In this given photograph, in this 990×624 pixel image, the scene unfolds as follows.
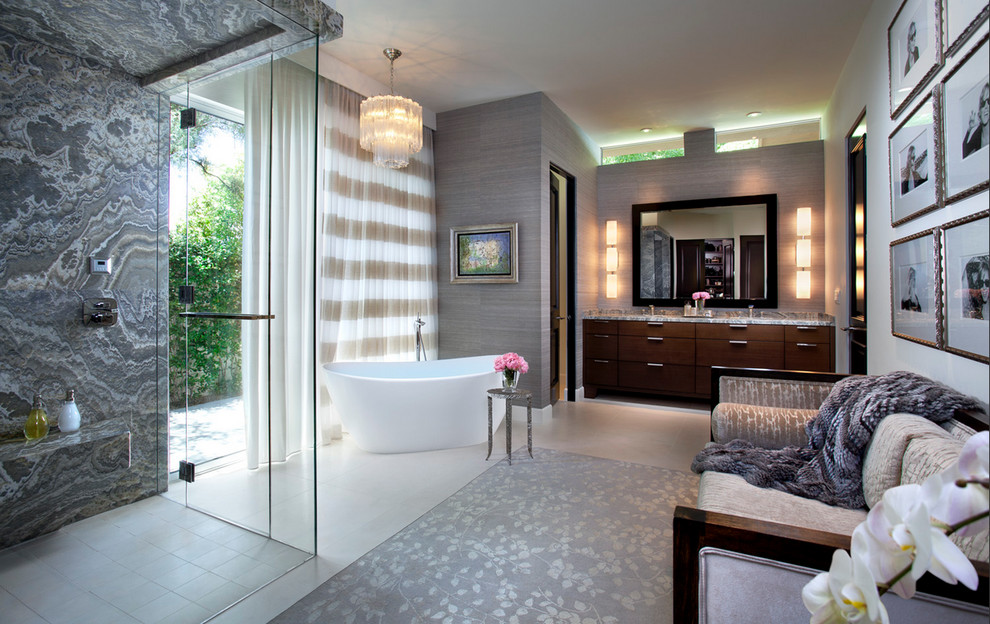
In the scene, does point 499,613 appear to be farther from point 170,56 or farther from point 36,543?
point 170,56

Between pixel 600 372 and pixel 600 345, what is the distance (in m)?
0.29

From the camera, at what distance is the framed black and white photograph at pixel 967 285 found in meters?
1.36

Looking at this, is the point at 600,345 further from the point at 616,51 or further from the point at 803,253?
the point at 616,51

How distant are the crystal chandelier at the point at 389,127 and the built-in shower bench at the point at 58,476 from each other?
2.23 meters

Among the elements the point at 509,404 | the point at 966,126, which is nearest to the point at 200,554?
the point at 509,404

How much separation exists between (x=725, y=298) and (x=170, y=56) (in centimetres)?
498

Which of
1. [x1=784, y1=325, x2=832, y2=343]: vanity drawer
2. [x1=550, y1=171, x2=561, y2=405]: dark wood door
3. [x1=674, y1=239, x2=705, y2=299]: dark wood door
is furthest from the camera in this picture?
[x1=674, y1=239, x2=705, y2=299]: dark wood door

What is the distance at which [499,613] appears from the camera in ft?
5.56

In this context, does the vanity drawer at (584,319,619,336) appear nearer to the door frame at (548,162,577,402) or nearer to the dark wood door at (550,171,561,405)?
the door frame at (548,162,577,402)

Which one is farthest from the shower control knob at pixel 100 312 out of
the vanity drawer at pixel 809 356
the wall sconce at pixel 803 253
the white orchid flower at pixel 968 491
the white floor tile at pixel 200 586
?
the wall sconce at pixel 803 253

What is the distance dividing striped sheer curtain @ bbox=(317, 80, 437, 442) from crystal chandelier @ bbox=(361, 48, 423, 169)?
38 cm

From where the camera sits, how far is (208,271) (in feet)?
7.20

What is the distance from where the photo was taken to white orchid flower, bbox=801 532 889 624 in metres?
0.45

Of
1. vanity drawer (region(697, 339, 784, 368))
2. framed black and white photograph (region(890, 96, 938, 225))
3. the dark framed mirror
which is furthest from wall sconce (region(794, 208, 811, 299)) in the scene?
framed black and white photograph (region(890, 96, 938, 225))
